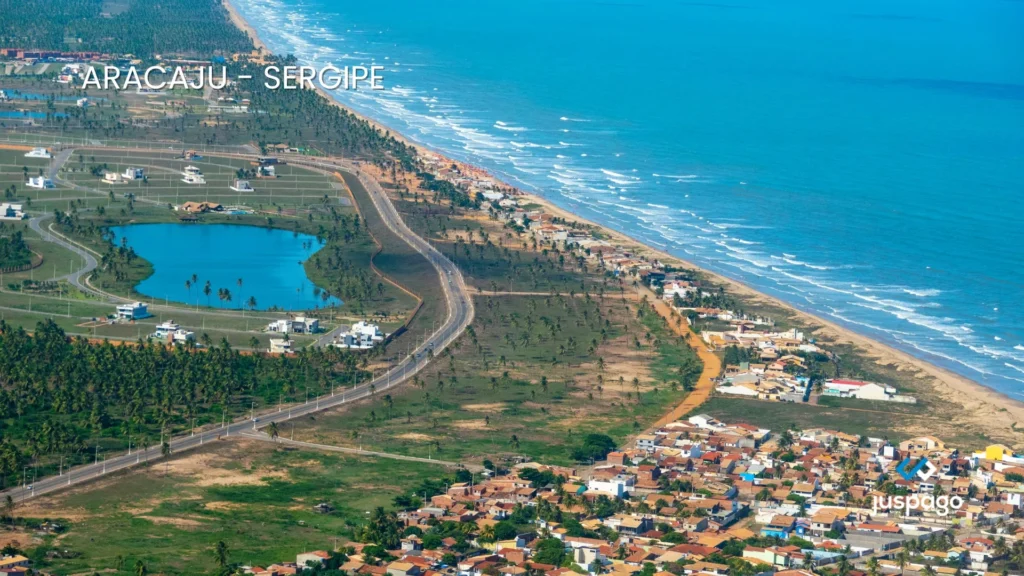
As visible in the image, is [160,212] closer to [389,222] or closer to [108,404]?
[389,222]

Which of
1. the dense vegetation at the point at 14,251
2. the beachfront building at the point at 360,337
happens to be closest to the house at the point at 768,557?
the beachfront building at the point at 360,337

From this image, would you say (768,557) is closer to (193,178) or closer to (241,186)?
(241,186)

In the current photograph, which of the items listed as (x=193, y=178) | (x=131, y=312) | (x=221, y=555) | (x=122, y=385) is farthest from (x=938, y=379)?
(x=193, y=178)

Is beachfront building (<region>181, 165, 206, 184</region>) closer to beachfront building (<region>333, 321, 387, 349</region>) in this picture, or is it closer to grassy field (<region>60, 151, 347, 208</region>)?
grassy field (<region>60, 151, 347, 208</region>)

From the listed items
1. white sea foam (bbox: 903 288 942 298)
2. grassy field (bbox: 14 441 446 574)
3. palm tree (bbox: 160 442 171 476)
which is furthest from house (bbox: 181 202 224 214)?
palm tree (bbox: 160 442 171 476)

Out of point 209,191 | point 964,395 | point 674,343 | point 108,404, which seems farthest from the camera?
point 209,191

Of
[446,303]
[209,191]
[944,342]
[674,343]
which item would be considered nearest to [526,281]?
[446,303]
